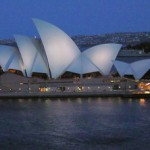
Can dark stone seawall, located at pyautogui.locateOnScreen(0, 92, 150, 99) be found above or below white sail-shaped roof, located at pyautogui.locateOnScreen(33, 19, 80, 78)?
below

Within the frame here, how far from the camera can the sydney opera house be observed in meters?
43.3

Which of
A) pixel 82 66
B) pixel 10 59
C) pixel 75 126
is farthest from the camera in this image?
pixel 82 66

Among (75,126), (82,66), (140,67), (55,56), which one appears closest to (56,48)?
(55,56)

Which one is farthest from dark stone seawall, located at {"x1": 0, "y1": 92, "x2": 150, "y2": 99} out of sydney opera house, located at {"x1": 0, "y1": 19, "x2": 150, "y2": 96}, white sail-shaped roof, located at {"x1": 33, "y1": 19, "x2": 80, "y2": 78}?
white sail-shaped roof, located at {"x1": 33, "y1": 19, "x2": 80, "y2": 78}

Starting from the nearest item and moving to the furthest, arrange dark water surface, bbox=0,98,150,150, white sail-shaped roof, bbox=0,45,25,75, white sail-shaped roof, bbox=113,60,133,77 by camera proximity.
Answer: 1. dark water surface, bbox=0,98,150,150
2. white sail-shaped roof, bbox=0,45,25,75
3. white sail-shaped roof, bbox=113,60,133,77

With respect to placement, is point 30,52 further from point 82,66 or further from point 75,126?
point 75,126

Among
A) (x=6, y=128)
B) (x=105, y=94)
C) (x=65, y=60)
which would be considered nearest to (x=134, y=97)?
Answer: (x=105, y=94)

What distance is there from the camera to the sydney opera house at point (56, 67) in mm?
43312

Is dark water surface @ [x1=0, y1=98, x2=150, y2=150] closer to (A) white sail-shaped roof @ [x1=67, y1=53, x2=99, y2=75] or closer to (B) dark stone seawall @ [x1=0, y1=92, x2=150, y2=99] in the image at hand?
(B) dark stone seawall @ [x1=0, y1=92, x2=150, y2=99]

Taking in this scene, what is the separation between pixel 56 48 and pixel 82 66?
3.37 metres

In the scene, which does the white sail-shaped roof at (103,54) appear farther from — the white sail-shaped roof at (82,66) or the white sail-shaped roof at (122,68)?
the white sail-shaped roof at (122,68)

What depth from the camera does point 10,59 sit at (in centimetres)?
4450

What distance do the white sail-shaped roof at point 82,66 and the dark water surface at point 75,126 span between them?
29.7 ft

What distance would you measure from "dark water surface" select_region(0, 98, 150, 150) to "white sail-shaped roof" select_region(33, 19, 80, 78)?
25.0 feet
